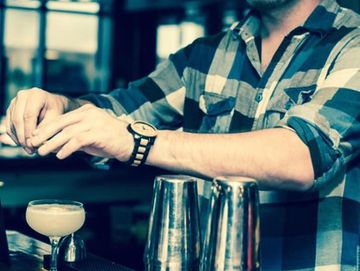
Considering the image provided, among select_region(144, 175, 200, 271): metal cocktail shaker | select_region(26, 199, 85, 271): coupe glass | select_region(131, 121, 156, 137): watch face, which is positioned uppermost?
select_region(131, 121, 156, 137): watch face

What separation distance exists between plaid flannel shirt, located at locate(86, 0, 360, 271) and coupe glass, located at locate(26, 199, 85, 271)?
558 millimetres

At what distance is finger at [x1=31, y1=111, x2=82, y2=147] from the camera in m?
1.61

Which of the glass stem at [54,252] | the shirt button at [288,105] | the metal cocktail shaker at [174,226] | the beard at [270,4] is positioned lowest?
the glass stem at [54,252]

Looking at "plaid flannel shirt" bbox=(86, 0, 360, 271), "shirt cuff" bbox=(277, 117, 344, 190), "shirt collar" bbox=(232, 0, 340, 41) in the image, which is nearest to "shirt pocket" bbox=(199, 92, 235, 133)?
"plaid flannel shirt" bbox=(86, 0, 360, 271)

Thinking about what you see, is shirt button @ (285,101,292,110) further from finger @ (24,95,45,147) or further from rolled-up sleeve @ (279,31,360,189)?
finger @ (24,95,45,147)

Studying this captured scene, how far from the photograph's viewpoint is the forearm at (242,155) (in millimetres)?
1664

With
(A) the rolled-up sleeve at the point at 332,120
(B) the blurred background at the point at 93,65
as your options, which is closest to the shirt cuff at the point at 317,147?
(A) the rolled-up sleeve at the point at 332,120

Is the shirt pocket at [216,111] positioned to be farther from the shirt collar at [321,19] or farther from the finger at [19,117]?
the finger at [19,117]

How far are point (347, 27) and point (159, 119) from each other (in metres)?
0.74

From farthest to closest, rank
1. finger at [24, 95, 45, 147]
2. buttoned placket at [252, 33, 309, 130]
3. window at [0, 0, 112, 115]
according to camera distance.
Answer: window at [0, 0, 112, 115], buttoned placket at [252, 33, 309, 130], finger at [24, 95, 45, 147]

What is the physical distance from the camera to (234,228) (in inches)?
51.1

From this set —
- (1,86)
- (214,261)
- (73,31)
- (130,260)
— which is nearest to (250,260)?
(214,261)

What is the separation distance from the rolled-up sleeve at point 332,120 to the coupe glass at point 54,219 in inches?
22.1

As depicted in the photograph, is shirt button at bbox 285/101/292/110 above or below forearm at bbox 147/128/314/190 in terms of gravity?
above
